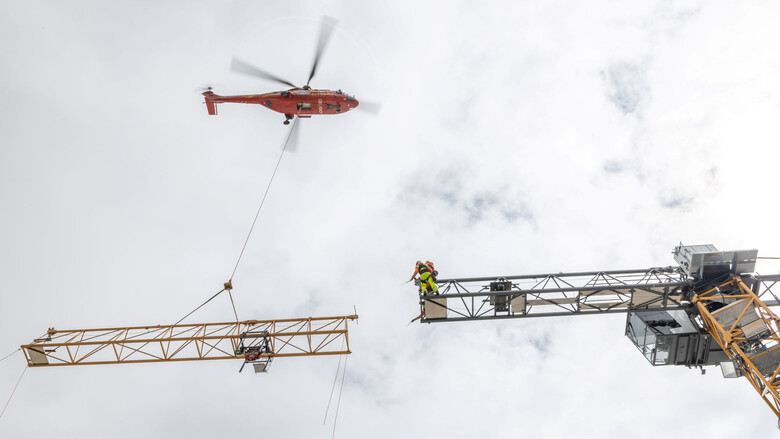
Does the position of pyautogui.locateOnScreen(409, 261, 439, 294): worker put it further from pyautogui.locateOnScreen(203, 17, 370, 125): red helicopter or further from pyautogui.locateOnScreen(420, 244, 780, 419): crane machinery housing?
pyautogui.locateOnScreen(203, 17, 370, 125): red helicopter

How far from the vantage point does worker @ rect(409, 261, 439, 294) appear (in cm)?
1628

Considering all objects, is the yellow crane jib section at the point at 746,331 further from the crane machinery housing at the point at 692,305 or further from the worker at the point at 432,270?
the worker at the point at 432,270

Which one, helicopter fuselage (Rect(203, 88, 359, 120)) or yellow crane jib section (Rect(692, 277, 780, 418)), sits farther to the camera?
helicopter fuselage (Rect(203, 88, 359, 120))

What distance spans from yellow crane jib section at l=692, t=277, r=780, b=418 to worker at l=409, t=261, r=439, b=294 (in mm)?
12101

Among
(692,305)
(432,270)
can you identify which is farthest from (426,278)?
(692,305)

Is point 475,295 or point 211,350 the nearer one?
point 475,295

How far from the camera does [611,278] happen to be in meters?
18.3

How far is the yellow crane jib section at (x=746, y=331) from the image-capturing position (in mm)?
15562

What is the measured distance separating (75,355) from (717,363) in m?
33.2

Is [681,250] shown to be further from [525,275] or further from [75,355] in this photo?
[75,355]

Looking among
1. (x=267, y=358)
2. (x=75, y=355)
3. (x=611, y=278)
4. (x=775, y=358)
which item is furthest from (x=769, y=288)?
(x=75, y=355)

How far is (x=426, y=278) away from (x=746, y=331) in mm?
14223

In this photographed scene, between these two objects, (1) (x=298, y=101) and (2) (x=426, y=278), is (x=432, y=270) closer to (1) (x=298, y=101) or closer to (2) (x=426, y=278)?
(2) (x=426, y=278)

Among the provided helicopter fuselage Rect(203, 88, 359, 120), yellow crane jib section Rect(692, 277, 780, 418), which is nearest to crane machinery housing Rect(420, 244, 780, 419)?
yellow crane jib section Rect(692, 277, 780, 418)
